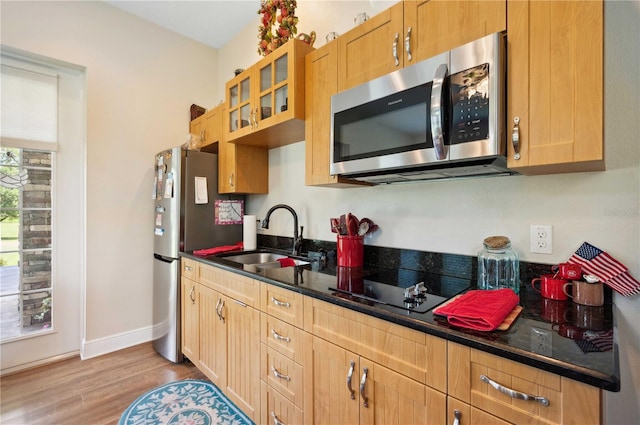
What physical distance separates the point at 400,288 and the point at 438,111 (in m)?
0.71

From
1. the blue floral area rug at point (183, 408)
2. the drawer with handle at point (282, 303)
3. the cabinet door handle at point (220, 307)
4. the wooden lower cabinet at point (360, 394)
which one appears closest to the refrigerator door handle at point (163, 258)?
the cabinet door handle at point (220, 307)

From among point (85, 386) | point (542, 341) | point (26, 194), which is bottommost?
point (85, 386)

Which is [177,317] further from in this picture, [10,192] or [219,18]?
[219,18]

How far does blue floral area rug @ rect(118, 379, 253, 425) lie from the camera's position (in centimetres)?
174

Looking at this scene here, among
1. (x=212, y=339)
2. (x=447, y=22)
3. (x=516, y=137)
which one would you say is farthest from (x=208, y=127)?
(x=516, y=137)

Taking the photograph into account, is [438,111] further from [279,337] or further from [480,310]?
[279,337]

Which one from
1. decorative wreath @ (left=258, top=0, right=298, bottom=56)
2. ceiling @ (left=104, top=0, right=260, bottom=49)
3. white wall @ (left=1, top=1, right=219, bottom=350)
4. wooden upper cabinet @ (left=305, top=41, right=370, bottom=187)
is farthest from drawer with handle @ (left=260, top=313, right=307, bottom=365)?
ceiling @ (left=104, top=0, right=260, bottom=49)

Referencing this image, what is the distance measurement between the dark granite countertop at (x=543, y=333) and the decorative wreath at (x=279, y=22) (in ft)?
5.35

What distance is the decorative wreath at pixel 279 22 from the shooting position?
197 cm

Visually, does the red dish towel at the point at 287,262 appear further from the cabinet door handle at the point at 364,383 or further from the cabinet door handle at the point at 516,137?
Answer: the cabinet door handle at the point at 516,137

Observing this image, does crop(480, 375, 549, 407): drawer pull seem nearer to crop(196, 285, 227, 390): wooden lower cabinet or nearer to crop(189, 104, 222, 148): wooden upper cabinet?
crop(196, 285, 227, 390): wooden lower cabinet

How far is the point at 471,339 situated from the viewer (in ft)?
2.55

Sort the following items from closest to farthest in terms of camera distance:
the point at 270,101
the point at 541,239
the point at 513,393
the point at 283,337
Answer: the point at 513,393 → the point at 541,239 → the point at 283,337 → the point at 270,101

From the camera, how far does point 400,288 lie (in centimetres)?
125
